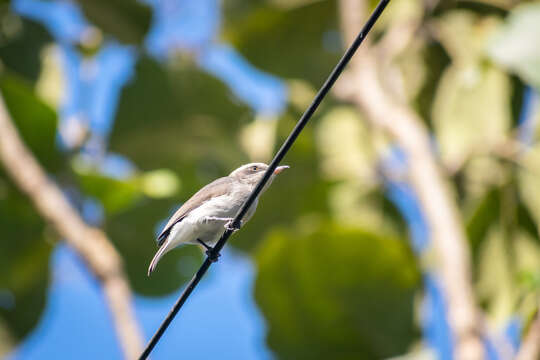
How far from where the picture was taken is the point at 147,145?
6672mm

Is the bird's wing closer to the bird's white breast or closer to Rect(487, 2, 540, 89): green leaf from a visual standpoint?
the bird's white breast

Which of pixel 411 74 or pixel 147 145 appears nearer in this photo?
pixel 147 145

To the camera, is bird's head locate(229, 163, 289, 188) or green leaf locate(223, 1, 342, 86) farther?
green leaf locate(223, 1, 342, 86)

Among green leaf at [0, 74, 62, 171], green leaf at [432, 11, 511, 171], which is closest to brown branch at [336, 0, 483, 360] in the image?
green leaf at [432, 11, 511, 171]

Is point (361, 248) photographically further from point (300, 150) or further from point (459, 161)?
point (459, 161)

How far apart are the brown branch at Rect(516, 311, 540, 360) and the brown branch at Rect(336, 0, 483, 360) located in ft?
1.64

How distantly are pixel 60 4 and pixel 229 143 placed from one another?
248 cm

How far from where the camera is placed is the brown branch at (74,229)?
4973mm

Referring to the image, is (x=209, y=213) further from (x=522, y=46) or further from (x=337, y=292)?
(x=337, y=292)

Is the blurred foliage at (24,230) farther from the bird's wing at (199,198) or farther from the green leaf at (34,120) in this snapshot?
the bird's wing at (199,198)

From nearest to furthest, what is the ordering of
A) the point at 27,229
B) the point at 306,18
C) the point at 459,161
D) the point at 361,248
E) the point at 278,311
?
the point at 361,248
the point at 278,311
the point at 27,229
the point at 459,161
the point at 306,18

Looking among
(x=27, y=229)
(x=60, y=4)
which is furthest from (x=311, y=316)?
(x=60, y=4)

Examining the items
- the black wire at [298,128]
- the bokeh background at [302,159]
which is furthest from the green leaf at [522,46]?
the black wire at [298,128]

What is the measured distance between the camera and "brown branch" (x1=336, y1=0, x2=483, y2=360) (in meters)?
4.71
